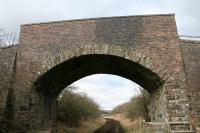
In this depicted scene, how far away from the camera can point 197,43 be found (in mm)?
13023

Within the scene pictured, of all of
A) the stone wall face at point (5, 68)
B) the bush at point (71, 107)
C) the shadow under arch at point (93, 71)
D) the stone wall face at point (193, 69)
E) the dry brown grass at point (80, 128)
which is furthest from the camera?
the bush at point (71, 107)

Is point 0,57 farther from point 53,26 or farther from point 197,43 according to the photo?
point 197,43

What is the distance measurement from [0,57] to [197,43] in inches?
332

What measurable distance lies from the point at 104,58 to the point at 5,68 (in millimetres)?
4193

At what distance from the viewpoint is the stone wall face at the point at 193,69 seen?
40.1 feet

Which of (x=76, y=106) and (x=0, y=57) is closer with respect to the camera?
(x=0, y=57)

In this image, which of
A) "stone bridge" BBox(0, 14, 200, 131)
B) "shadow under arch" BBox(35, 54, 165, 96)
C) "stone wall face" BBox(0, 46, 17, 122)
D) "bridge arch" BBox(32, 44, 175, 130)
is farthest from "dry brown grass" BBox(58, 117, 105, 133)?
"stone wall face" BBox(0, 46, 17, 122)

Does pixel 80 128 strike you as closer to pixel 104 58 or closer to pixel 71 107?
pixel 71 107

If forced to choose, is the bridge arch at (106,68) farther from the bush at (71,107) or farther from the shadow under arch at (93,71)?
the bush at (71,107)

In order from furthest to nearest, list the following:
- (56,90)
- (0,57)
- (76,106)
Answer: (76,106)
(56,90)
(0,57)

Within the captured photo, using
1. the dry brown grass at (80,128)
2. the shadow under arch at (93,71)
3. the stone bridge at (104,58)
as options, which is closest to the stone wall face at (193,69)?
the stone bridge at (104,58)

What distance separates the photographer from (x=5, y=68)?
12945mm

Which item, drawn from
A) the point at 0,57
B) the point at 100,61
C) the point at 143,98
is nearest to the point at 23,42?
the point at 0,57

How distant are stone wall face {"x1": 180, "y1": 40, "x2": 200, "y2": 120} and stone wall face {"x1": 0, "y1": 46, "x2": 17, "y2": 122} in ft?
23.8
